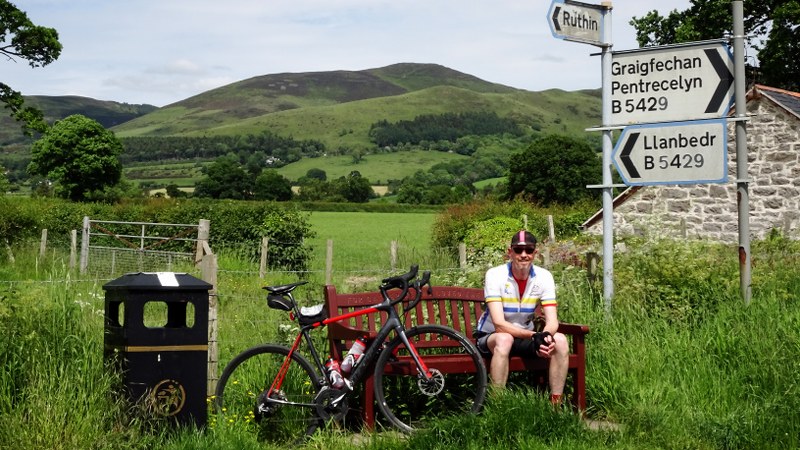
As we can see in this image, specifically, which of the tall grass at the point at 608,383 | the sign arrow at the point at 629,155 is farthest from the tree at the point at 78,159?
the tall grass at the point at 608,383

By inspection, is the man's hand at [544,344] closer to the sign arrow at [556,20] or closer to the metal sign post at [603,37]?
the metal sign post at [603,37]

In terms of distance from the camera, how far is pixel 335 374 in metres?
7.44

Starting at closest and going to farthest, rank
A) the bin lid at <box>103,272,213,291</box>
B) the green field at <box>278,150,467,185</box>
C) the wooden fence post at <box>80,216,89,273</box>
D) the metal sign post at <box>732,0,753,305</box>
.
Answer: the bin lid at <box>103,272,213,291</box>, the metal sign post at <box>732,0,753,305</box>, the wooden fence post at <box>80,216,89,273</box>, the green field at <box>278,150,467,185</box>

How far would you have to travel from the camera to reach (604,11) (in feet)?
33.6

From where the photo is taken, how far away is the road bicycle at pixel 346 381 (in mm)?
7402

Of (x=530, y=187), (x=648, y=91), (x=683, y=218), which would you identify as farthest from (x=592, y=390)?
(x=530, y=187)

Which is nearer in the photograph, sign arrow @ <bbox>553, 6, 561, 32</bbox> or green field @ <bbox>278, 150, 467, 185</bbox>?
sign arrow @ <bbox>553, 6, 561, 32</bbox>

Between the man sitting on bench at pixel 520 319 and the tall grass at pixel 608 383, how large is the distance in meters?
0.33

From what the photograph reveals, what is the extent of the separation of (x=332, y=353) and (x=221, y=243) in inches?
773

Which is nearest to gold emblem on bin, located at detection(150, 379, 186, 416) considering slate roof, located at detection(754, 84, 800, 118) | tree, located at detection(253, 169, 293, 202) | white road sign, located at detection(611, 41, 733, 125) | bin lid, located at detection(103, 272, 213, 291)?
bin lid, located at detection(103, 272, 213, 291)

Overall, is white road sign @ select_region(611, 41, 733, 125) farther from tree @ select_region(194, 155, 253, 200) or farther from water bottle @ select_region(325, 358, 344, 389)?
tree @ select_region(194, 155, 253, 200)

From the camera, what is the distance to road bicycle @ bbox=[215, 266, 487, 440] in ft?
24.3

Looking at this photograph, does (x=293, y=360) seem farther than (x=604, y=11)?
No

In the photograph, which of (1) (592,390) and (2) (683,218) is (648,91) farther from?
(2) (683,218)
